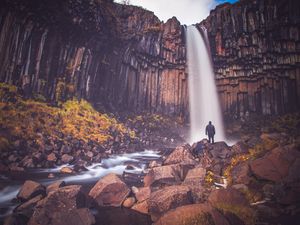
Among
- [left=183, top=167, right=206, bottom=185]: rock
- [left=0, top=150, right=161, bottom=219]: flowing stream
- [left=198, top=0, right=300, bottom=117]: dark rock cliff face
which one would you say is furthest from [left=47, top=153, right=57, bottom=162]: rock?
[left=198, top=0, right=300, bottom=117]: dark rock cliff face

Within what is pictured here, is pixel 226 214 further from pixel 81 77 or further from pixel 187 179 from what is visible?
pixel 81 77

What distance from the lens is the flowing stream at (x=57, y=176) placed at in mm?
8734

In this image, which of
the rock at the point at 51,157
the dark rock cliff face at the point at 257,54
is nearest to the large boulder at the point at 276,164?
the rock at the point at 51,157

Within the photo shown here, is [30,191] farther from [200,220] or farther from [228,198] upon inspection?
[228,198]

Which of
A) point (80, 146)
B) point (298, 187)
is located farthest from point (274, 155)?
point (80, 146)

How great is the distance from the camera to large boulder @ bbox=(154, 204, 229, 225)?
5953 millimetres

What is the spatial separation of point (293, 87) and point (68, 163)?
30151mm

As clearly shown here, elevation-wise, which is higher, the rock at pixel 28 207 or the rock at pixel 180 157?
the rock at pixel 180 157

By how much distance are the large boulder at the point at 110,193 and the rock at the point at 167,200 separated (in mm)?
1349

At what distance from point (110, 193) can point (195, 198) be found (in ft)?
10.3

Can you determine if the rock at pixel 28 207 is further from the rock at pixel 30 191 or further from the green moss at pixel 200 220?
the green moss at pixel 200 220

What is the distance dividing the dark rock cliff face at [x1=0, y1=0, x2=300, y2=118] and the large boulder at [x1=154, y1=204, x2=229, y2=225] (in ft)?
58.9

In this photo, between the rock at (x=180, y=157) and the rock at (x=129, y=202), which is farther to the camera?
the rock at (x=180, y=157)

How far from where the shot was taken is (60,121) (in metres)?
18.8
